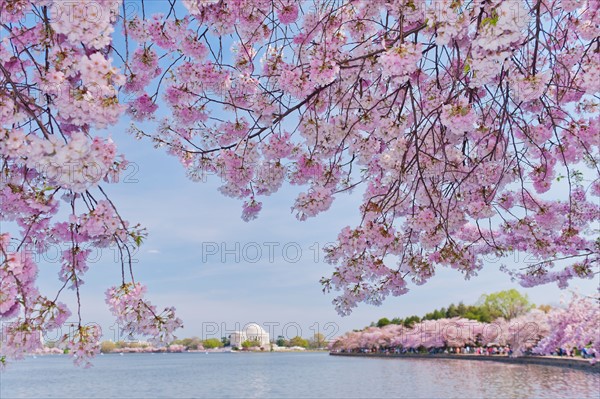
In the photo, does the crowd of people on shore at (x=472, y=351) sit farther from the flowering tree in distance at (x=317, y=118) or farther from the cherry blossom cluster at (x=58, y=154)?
the cherry blossom cluster at (x=58, y=154)

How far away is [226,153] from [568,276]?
401 inches

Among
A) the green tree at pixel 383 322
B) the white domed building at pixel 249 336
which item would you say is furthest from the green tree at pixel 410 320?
the white domed building at pixel 249 336

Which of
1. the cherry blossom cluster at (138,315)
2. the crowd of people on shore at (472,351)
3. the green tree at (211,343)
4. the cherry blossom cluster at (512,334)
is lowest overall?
the green tree at (211,343)

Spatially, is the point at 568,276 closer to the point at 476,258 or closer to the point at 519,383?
the point at 476,258

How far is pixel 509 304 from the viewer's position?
64.4 metres

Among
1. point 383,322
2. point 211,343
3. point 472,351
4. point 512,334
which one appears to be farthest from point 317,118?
point 211,343

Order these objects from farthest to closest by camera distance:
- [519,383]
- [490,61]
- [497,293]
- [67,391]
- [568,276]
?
[497,293] → [67,391] → [519,383] → [568,276] → [490,61]

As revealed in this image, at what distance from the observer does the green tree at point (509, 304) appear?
63531 millimetres

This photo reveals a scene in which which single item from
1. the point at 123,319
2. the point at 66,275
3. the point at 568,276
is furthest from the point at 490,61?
the point at 568,276

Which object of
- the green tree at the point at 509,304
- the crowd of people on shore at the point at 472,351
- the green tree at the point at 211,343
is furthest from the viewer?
the green tree at the point at 211,343

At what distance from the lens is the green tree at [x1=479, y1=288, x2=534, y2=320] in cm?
6353

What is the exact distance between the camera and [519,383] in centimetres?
2273

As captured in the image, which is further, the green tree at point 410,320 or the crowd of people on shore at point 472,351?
the green tree at point 410,320

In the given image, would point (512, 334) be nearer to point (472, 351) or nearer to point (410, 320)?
point (472, 351)
